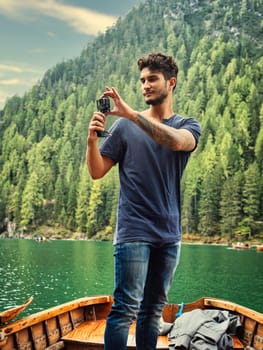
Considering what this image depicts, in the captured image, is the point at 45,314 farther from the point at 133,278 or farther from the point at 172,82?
the point at 172,82

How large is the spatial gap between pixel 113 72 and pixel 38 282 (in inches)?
5494

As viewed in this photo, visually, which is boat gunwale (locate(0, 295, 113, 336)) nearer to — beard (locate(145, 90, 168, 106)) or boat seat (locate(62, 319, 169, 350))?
boat seat (locate(62, 319, 169, 350))

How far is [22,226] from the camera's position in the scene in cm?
10375

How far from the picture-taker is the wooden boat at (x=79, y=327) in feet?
16.2

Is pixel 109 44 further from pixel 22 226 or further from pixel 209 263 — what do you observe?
pixel 209 263

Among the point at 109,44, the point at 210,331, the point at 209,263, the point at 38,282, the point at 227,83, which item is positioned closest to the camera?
the point at 210,331

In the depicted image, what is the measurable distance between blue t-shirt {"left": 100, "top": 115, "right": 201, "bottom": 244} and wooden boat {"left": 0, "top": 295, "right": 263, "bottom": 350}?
2202mm

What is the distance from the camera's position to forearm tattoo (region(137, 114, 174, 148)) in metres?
2.79

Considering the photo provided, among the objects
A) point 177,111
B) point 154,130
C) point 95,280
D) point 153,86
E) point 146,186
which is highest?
point 177,111

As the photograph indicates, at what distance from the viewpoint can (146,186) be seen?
117 inches

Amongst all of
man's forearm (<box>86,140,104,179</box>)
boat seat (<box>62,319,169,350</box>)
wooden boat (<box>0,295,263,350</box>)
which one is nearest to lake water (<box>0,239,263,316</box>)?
wooden boat (<box>0,295,263,350</box>)

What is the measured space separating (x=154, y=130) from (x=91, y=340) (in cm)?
316

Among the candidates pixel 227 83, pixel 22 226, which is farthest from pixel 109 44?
pixel 22 226

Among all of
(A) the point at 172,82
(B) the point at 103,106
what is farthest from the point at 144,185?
(A) the point at 172,82
